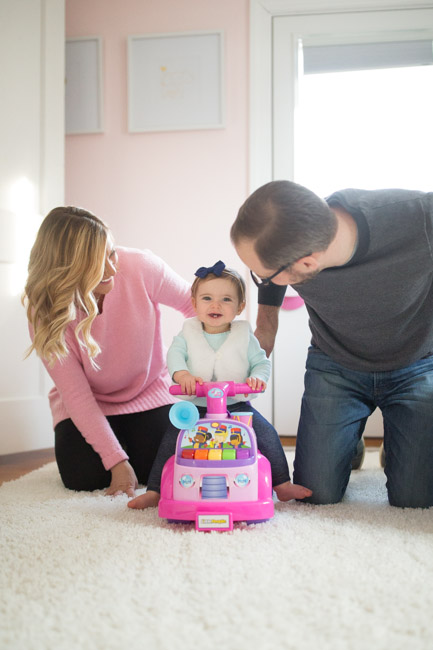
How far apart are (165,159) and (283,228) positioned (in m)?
1.95

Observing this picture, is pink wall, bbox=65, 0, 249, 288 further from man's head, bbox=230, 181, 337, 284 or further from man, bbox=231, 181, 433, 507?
man's head, bbox=230, 181, 337, 284


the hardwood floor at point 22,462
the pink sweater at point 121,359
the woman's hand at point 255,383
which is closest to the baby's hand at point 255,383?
the woman's hand at point 255,383

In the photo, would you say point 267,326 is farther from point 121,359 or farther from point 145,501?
point 145,501

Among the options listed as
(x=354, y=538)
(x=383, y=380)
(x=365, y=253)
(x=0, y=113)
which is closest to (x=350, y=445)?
(x=383, y=380)

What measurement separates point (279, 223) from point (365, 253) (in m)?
0.27

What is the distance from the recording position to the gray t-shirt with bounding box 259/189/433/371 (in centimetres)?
136

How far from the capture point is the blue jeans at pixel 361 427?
148 cm

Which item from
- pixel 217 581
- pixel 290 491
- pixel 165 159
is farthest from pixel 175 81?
pixel 217 581

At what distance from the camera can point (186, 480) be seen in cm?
129

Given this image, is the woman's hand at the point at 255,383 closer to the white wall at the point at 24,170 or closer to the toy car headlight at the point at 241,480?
the toy car headlight at the point at 241,480

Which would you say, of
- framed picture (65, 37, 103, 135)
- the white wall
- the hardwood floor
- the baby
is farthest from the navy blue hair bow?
framed picture (65, 37, 103, 135)

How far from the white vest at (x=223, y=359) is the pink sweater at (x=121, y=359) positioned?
34cm

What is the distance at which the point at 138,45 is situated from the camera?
2977 millimetres

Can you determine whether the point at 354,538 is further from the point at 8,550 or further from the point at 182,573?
the point at 8,550
